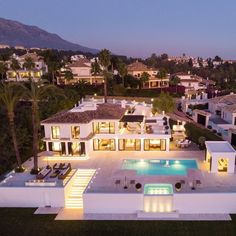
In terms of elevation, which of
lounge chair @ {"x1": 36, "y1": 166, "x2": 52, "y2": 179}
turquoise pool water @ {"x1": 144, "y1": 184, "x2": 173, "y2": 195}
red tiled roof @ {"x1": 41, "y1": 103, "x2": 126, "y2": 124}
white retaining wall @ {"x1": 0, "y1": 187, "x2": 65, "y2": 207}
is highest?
red tiled roof @ {"x1": 41, "y1": 103, "x2": 126, "y2": 124}

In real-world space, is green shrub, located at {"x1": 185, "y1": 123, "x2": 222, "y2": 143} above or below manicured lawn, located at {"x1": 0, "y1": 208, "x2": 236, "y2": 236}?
above

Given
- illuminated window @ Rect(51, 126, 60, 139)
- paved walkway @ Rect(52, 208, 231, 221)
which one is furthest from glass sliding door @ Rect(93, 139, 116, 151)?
paved walkway @ Rect(52, 208, 231, 221)

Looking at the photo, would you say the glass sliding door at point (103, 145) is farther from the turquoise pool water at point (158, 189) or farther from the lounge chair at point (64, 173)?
the turquoise pool water at point (158, 189)

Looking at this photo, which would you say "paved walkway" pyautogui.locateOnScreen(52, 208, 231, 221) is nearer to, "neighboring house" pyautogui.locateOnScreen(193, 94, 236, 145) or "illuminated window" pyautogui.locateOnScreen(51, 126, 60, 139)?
"illuminated window" pyautogui.locateOnScreen(51, 126, 60, 139)

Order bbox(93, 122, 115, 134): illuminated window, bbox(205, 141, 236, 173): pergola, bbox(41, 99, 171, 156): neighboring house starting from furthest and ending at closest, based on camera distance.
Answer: bbox(93, 122, 115, 134): illuminated window, bbox(41, 99, 171, 156): neighboring house, bbox(205, 141, 236, 173): pergola

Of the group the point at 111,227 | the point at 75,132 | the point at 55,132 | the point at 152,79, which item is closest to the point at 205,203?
the point at 111,227

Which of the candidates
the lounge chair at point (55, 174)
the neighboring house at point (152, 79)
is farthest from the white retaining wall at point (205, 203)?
the neighboring house at point (152, 79)

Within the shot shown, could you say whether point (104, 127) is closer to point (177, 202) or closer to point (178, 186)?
point (178, 186)
